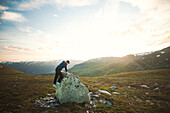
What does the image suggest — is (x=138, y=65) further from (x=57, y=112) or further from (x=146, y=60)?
(x=57, y=112)

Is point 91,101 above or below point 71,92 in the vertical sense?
below

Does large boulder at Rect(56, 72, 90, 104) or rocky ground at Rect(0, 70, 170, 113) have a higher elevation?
large boulder at Rect(56, 72, 90, 104)

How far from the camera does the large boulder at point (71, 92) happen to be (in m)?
11.8

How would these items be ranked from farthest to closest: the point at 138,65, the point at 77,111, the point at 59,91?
1. the point at 138,65
2. the point at 59,91
3. the point at 77,111

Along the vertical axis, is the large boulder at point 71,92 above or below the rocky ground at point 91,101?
above

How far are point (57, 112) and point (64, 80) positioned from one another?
4.23 metres

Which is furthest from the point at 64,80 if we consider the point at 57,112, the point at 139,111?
the point at 139,111

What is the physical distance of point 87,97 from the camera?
41.2 ft

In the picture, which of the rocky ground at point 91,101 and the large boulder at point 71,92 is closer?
the rocky ground at point 91,101

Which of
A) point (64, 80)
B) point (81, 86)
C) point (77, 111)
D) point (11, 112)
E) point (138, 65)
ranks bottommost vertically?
point (138, 65)

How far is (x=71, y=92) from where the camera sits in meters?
12.0

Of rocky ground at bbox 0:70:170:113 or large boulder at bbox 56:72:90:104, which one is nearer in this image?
rocky ground at bbox 0:70:170:113

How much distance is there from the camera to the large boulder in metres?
11.8

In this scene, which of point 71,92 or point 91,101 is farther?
point 91,101
